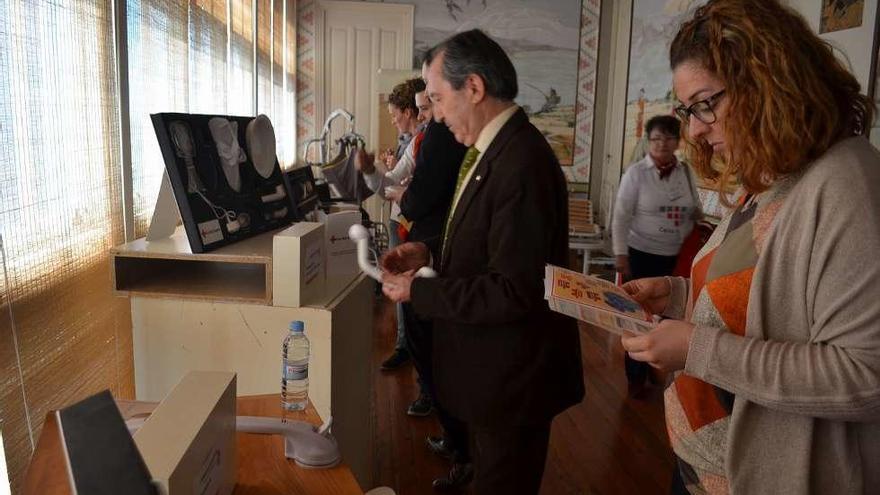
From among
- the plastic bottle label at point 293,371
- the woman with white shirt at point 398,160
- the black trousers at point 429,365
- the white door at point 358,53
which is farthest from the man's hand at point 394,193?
the white door at point 358,53

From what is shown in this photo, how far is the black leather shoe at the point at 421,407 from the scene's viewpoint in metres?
3.05

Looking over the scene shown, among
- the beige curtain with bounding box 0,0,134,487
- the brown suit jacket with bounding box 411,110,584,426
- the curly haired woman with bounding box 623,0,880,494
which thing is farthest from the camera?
the brown suit jacket with bounding box 411,110,584,426

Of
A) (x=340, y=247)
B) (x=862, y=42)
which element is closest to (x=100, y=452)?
(x=340, y=247)

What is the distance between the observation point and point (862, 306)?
810mm

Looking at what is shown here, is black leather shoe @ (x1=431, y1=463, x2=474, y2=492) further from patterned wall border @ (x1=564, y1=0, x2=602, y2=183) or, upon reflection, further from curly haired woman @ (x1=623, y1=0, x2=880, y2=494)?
patterned wall border @ (x1=564, y1=0, x2=602, y2=183)

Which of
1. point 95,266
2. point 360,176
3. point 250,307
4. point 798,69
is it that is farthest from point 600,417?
point 798,69

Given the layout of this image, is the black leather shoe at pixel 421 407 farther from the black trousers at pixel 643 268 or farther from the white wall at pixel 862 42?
the white wall at pixel 862 42

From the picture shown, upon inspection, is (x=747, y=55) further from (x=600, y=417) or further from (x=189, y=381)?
(x=600, y=417)

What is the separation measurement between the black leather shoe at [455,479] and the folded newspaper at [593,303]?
4.90ft

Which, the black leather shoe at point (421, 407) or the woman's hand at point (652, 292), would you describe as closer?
the woman's hand at point (652, 292)

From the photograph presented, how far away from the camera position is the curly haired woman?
82 centimetres

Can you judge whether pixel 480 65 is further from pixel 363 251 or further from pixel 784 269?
pixel 784 269

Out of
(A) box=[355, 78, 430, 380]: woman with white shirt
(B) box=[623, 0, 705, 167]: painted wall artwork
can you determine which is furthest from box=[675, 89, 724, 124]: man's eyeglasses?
(B) box=[623, 0, 705, 167]: painted wall artwork

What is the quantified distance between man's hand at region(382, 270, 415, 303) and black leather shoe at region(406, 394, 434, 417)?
1553 millimetres
